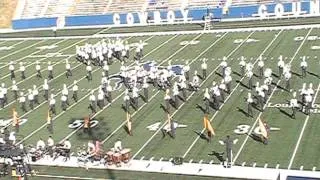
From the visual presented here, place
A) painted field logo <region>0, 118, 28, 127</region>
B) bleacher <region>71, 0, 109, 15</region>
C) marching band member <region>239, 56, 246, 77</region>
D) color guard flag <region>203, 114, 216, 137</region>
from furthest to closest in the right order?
bleacher <region>71, 0, 109, 15</region> → marching band member <region>239, 56, 246, 77</region> → painted field logo <region>0, 118, 28, 127</region> → color guard flag <region>203, 114, 216, 137</region>

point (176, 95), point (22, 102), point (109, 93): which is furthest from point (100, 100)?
point (22, 102)

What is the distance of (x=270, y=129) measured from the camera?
58.5 feet

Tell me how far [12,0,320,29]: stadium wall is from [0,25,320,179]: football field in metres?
5.36

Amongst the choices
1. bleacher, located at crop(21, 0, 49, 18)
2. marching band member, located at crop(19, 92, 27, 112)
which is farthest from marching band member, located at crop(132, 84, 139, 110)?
bleacher, located at crop(21, 0, 49, 18)

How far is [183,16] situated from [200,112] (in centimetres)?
1889

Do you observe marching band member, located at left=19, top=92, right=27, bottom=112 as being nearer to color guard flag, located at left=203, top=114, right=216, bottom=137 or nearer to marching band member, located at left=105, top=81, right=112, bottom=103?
marching band member, located at left=105, top=81, right=112, bottom=103

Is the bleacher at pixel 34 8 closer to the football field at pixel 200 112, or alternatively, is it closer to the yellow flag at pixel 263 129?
the football field at pixel 200 112

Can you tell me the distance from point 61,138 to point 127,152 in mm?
3242

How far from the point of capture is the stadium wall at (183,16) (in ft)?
119

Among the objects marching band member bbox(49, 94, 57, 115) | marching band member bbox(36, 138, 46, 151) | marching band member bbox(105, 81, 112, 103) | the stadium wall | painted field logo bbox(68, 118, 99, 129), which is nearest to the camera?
marching band member bbox(36, 138, 46, 151)

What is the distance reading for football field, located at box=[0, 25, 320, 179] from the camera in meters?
16.6

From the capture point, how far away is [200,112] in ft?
65.5

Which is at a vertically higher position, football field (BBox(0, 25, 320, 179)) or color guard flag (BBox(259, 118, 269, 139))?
color guard flag (BBox(259, 118, 269, 139))

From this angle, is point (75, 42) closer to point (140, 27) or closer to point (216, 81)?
point (140, 27)
